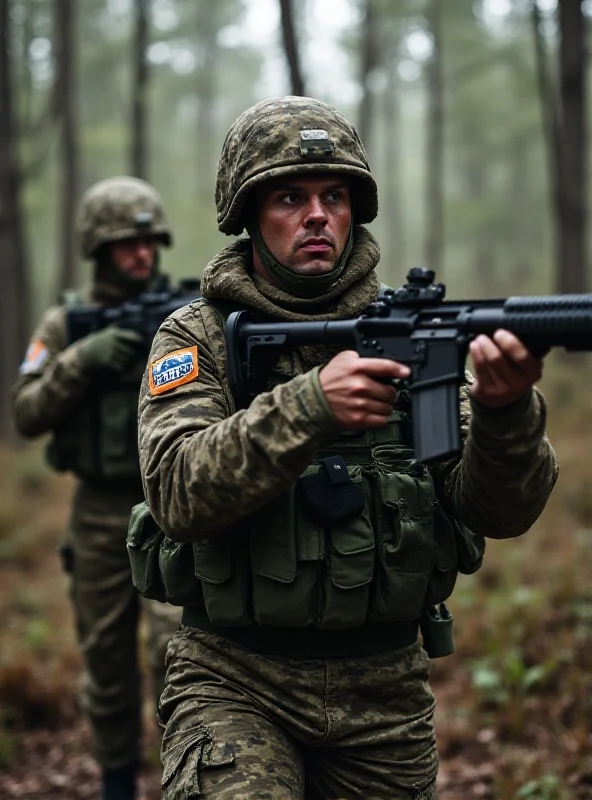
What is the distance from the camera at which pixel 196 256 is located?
2716cm

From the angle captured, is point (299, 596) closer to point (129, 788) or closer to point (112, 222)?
point (129, 788)

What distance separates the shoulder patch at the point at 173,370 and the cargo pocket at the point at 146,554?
413mm

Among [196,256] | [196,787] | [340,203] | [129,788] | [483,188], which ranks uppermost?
[483,188]

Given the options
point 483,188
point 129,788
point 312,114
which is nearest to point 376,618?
point 312,114

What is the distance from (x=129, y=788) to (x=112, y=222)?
3379mm

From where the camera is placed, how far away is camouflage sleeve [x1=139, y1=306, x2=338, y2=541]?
242cm

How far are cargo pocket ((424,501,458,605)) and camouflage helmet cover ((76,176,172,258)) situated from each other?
3676 millimetres

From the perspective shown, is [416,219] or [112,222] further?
[416,219]

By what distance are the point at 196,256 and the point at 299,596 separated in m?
25.1

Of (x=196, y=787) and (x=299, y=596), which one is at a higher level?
(x=299, y=596)

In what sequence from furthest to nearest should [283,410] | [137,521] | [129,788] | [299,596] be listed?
1. [129,788]
2. [137,521]
3. [299,596]
4. [283,410]

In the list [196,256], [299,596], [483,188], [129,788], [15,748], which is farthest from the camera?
[483,188]

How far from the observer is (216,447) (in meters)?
2.48

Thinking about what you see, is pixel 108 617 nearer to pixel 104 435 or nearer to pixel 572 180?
pixel 104 435
